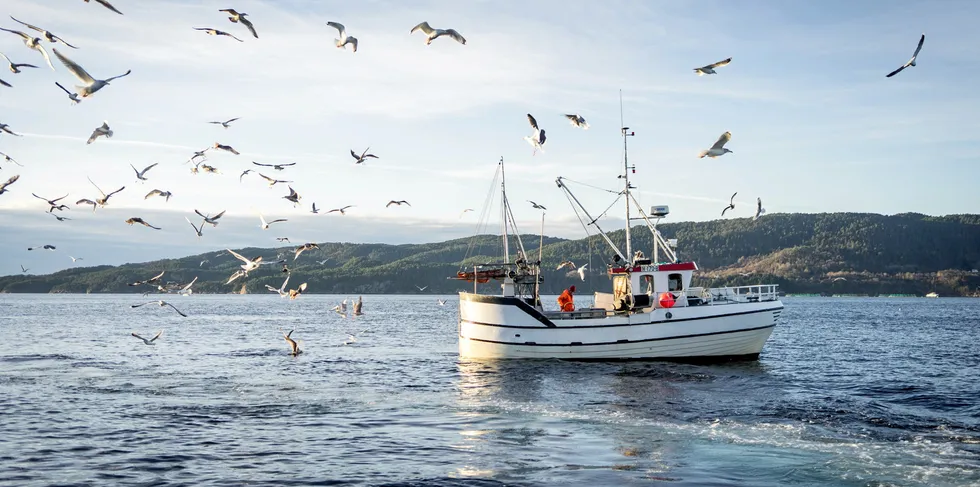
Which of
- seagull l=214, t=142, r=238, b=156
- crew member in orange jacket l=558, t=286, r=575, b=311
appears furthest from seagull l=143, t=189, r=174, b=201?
crew member in orange jacket l=558, t=286, r=575, b=311

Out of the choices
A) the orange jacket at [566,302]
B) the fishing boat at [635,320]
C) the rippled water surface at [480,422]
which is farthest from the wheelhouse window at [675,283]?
the orange jacket at [566,302]

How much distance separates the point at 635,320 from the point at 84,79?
2329cm

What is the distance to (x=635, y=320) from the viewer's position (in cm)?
3344

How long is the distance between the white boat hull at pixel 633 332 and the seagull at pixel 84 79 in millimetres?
20094

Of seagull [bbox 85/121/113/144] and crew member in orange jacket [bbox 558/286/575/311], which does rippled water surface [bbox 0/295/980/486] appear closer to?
crew member in orange jacket [bbox 558/286/575/311]

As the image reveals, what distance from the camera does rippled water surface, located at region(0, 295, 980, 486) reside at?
1516 cm

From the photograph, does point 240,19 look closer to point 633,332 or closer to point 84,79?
point 84,79

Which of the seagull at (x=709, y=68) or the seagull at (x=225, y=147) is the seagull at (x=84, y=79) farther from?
the seagull at (x=709, y=68)

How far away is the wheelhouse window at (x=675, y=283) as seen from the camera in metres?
34.2

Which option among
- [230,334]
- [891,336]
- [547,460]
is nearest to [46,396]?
[547,460]

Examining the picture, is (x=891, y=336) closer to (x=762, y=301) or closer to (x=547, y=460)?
(x=762, y=301)

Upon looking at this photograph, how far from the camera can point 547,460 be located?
16031 mm

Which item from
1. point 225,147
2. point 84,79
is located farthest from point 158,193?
point 84,79

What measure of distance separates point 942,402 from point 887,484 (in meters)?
13.2
